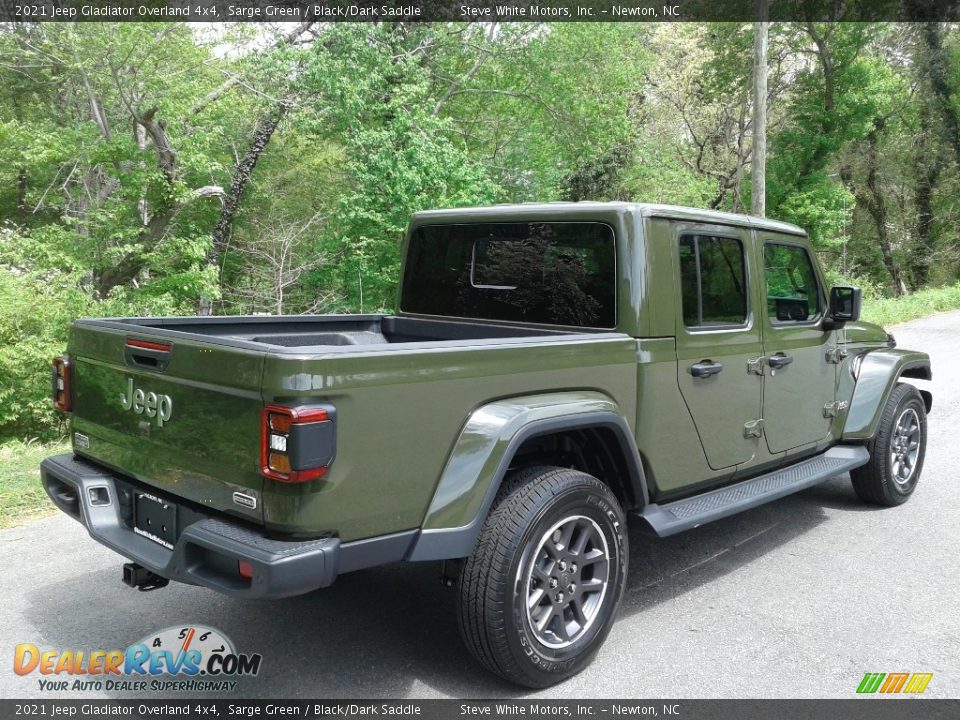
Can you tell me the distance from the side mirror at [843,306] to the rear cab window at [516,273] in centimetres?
188

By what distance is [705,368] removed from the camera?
395 cm

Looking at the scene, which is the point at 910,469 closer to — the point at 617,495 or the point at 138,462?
the point at 617,495

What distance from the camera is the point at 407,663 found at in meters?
3.39

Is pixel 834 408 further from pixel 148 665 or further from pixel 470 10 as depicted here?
pixel 470 10

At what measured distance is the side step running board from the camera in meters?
3.75

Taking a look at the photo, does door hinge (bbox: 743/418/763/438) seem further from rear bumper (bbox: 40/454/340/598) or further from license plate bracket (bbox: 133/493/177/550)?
license plate bracket (bbox: 133/493/177/550)

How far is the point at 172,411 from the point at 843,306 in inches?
151

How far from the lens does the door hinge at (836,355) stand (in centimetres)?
500

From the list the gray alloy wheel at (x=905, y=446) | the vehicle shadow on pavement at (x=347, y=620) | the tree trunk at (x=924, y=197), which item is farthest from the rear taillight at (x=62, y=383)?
the tree trunk at (x=924, y=197)

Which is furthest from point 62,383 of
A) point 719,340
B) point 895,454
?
point 895,454

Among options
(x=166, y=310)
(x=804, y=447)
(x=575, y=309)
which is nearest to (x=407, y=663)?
(x=575, y=309)

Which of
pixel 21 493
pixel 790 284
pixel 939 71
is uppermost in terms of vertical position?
pixel 939 71

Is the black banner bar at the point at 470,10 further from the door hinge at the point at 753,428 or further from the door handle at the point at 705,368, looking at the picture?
the door handle at the point at 705,368

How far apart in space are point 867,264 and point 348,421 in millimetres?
39560
